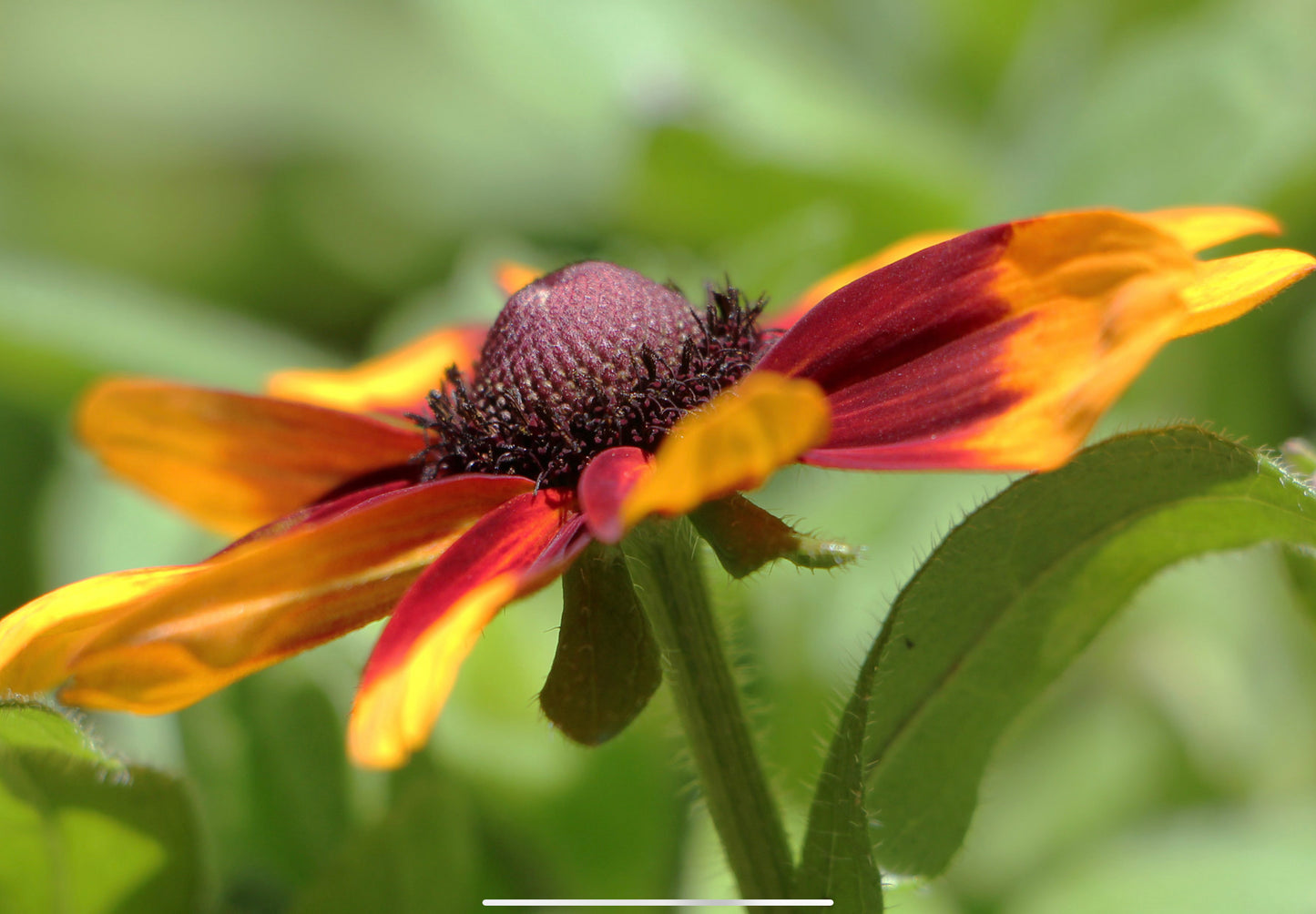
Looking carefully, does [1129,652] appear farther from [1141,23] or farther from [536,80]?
[536,80]

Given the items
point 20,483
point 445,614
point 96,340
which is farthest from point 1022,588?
point 20,483

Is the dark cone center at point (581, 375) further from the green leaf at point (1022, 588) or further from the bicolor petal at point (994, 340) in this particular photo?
the green leaf at point (1022, 588)

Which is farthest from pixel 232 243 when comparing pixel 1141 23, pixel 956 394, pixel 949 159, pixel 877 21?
pixel 956 394

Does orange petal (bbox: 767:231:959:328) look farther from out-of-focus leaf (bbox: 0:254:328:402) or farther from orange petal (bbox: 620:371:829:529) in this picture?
out-of-focus leaf (bbox: 0:254:328:402)

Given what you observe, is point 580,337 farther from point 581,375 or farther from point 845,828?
point 845,828

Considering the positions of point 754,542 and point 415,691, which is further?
point 754,542

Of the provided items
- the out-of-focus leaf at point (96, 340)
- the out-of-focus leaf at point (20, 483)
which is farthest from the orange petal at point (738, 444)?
the out-of-focus leaf at point (20, 483)
